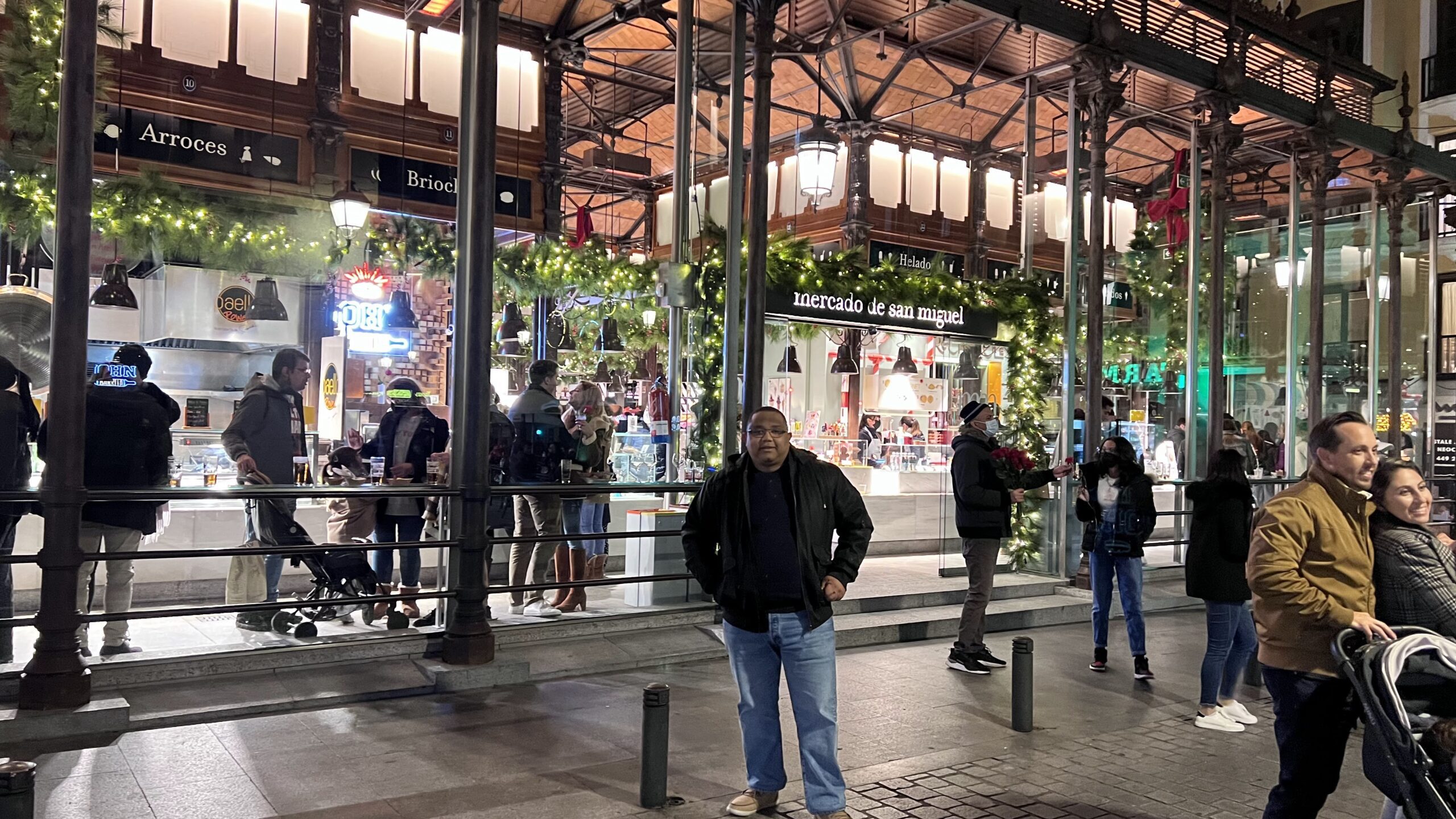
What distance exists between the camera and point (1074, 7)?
12461 mm

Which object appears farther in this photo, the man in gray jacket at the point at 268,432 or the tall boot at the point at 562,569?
the tall boot at the point at 562,569

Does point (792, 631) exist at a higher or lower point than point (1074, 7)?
lower

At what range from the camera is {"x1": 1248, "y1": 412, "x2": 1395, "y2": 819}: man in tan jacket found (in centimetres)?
414

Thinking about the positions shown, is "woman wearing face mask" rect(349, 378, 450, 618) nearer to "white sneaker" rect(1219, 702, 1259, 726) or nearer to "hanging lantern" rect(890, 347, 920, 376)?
"white sneaker" rect(1219, 702, 1259, 726)

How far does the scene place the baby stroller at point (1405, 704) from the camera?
3.65 meters

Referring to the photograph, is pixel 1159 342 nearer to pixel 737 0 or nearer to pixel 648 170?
pixel 648 170

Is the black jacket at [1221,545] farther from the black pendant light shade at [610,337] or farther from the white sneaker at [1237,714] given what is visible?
the black pendant light shade at [610,337]

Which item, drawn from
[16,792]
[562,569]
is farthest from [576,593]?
[16,792]

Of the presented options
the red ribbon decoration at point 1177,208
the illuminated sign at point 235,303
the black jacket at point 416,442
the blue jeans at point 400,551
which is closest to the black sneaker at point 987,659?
the blue jeans at point 400,551

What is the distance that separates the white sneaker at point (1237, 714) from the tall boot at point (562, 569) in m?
5.02

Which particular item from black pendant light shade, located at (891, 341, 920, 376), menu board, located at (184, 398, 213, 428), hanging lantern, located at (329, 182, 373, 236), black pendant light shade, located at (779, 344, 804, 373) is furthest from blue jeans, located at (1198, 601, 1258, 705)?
menu board, located at (184, 398, 213, 428)

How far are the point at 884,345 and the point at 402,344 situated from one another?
7728 mm

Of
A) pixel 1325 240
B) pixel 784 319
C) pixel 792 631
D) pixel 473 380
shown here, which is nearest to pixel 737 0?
pixel 784 319

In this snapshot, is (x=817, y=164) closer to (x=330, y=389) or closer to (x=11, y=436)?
(x=330, y=389)
